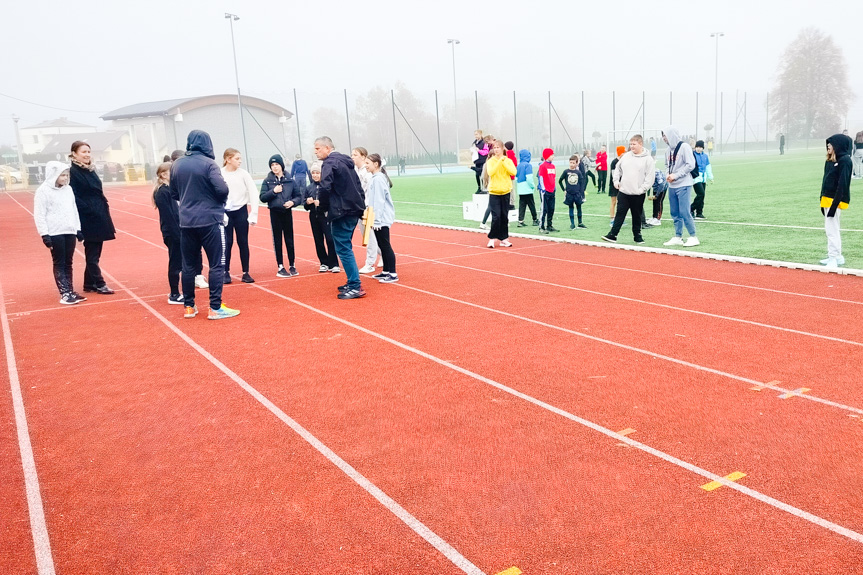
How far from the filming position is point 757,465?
4.02m

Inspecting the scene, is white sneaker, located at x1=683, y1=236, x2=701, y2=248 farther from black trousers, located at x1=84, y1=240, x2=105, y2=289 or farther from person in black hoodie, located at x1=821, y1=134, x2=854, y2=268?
black trousers, located at x1=84, y1=240, x2=105, y2=289

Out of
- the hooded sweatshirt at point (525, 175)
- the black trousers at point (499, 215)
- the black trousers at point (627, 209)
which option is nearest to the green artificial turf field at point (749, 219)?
the black trousers at point (627, 209)

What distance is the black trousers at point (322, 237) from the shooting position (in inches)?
445

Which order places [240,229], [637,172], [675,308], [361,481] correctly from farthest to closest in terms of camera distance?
[637,172] < [240,229] < [675,308] < [361,481]

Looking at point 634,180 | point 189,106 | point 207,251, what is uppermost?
point 189,106

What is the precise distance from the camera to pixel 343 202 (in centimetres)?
905

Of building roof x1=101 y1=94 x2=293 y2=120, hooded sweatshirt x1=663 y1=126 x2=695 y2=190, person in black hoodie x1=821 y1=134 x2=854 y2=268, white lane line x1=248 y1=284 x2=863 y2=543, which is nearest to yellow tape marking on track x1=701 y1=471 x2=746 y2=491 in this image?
white lane line x1=248 y1=284 x2=863 y2=543

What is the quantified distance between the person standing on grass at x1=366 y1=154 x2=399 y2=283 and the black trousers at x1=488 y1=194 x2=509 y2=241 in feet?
11.1

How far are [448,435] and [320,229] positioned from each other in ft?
24.0

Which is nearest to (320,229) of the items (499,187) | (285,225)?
(285,225)

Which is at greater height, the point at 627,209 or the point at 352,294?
the point at 627,209

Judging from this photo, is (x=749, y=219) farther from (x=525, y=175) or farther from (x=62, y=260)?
(x=62, y=260)

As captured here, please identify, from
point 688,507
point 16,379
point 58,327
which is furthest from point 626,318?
point 58,327

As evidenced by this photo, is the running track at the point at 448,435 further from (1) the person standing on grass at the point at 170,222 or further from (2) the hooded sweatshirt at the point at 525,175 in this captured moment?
(2) the hooded sweatshirt at the point at 525,175
